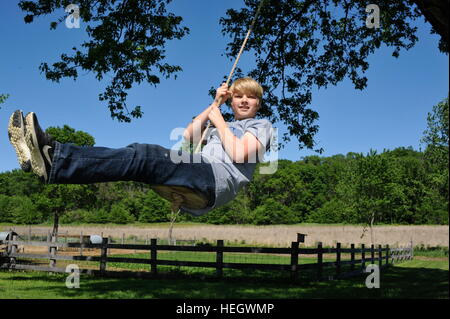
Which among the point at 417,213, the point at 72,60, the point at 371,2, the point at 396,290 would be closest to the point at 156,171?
the point at 72,60

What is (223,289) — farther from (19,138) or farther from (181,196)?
(19,138)

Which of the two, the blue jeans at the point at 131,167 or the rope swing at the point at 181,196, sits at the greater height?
the blue jeans at the point at 131,167

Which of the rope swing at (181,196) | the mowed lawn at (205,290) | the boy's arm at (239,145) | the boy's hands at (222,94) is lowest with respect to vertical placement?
the mowed lawn at (205,290)

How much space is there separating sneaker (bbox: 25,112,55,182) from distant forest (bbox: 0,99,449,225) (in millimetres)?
8393

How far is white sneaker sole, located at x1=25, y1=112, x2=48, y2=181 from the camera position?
279 centimetres

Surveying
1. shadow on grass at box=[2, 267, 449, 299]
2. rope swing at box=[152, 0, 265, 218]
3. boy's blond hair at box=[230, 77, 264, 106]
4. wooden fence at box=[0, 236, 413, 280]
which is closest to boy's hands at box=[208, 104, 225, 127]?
boy's blond hair at box=[230, 77, 264, 106]

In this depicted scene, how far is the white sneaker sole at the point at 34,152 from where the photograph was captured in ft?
9.17

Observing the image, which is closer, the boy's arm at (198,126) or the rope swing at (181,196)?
the rope swing at (181,196)

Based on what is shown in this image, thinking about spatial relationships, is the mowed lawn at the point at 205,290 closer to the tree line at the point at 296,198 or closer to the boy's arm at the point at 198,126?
the boy's arm at the point at 198,126

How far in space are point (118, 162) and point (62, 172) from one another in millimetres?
351

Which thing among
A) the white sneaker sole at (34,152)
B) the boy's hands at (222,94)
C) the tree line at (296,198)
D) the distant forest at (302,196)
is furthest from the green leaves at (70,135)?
the white sneaker sole at (34,152)

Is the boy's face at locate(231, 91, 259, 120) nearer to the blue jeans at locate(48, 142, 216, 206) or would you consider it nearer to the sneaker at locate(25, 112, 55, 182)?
the blue jeans at locate(48, 142, 216, 206)

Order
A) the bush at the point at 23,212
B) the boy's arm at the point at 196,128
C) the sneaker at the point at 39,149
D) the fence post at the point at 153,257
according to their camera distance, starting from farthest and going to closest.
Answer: the bush at the point at 23,212 < the fence post at the point at 153,257 < the boy's arm at the point at 196,128 < the sneaker at the point at 39,149
